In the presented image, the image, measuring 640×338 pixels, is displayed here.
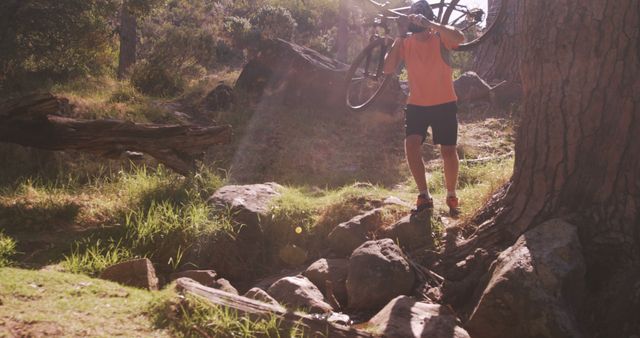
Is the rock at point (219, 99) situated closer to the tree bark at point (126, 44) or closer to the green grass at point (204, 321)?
the tree bark at point (126, 44)

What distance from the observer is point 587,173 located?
3496 mm

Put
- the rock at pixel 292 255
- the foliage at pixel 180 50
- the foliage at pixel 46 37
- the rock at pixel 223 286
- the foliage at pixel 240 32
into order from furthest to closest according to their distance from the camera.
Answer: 1. the foliage at pixel 240 32
2. the foliage at pixel 180 50
3. the foliage at pixel 46 37
4. the rock at pixel 292 255
5. the rock at pixel 223 286

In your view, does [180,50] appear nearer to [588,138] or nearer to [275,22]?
[275,22]

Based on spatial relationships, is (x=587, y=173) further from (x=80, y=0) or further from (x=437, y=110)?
(x=80, y=0)

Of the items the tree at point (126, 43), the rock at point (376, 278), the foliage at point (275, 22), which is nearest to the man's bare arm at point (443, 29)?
the rock at point (376, 278)

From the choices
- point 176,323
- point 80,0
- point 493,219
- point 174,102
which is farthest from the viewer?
point 174,102

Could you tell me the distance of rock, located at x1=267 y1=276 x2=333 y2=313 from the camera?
11.7 feet

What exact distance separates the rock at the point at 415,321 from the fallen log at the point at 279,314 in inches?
8.0

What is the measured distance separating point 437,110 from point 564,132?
1.20m

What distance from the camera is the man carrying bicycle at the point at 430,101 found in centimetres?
457

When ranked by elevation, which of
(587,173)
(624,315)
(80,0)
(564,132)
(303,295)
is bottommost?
(303,295)

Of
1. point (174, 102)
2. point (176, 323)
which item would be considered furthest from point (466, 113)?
point (176, 323)

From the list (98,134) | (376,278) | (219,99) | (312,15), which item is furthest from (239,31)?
(376,278)

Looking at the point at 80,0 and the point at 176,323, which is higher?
the point at 80,0
